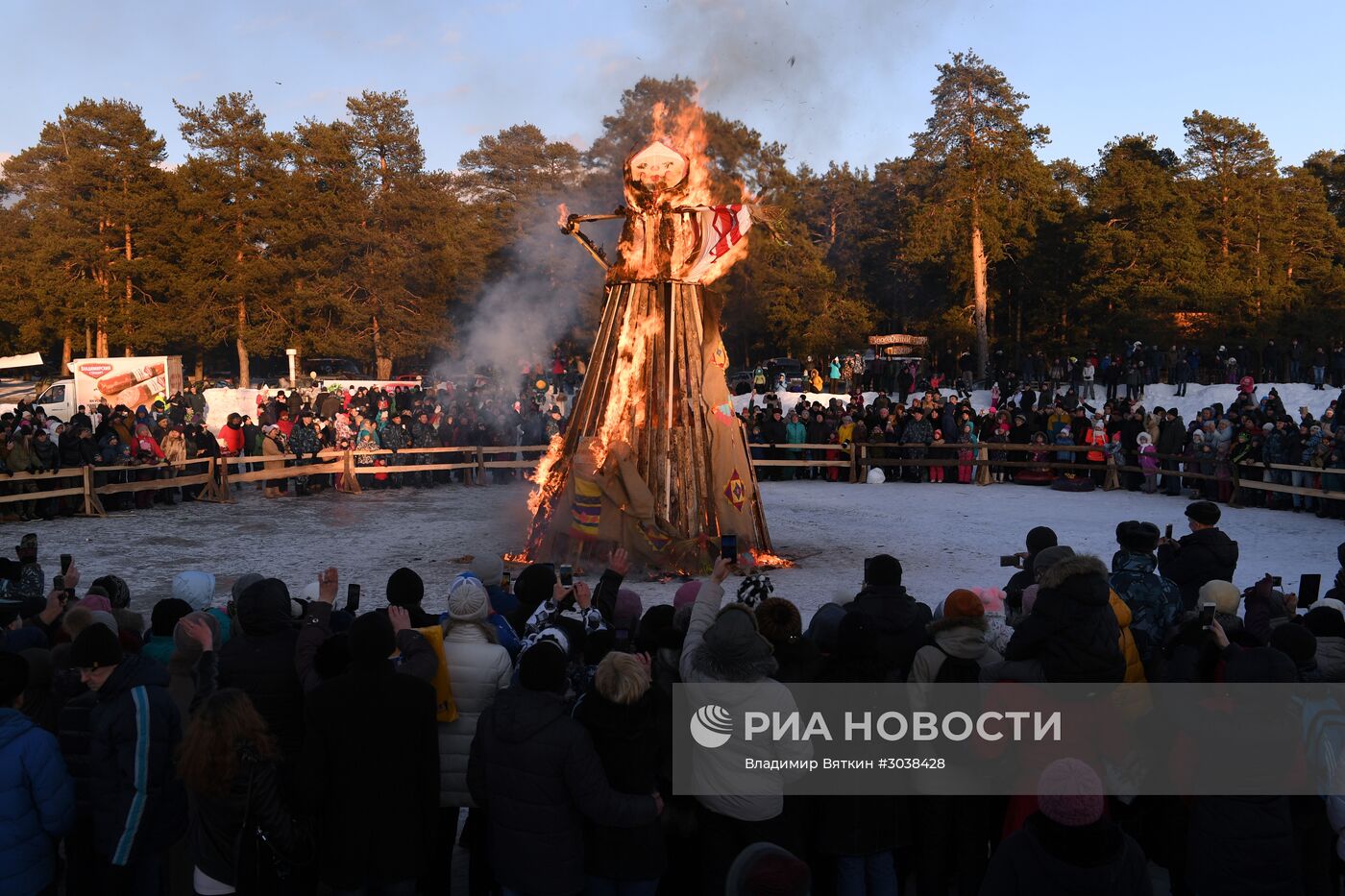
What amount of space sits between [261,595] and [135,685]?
0.75 meters

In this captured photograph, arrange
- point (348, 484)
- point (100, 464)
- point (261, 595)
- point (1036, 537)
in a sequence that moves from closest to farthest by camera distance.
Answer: point (261, 595), point (1036, 537), point (100, 464), point (348, 484)

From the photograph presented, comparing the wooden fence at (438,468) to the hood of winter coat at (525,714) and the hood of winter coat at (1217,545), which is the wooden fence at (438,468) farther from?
the hood of winter coat at (525,714)

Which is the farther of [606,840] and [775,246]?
[775,246]

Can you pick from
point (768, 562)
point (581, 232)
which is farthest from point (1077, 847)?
point (581, 232)

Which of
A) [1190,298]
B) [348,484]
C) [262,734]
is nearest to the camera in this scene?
[262,734]

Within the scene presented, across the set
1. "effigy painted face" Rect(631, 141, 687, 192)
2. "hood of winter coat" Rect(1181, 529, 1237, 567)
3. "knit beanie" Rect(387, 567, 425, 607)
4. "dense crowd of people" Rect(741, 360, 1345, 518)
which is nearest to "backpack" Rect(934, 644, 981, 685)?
"knit beanie" Rect(387, 567, 425, 607)

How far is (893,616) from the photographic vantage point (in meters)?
5.72

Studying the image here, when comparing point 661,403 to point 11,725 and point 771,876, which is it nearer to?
point 11,725

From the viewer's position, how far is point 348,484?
22484mm

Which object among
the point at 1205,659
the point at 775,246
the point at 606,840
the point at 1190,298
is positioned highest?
the point at 775,246

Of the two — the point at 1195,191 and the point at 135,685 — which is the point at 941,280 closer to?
the point at 1195,191

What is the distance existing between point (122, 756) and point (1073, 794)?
12.3ft

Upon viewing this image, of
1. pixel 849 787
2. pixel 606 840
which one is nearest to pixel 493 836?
pixel 606 840

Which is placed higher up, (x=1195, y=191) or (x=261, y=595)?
(x=1195, y=191)
